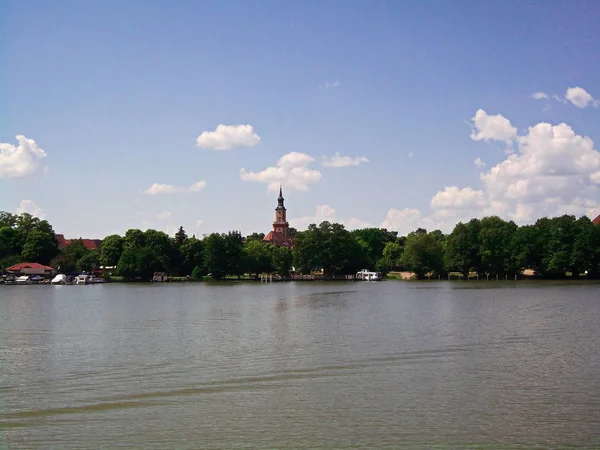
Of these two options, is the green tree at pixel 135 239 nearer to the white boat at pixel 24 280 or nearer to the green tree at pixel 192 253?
the green tree at pixel 192 253

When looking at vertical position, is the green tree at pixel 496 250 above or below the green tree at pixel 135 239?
below

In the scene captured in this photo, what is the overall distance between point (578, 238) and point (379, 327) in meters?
77.9

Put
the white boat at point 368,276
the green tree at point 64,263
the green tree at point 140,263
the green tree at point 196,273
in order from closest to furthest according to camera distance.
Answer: the green tree at point 140,263
the green tree at point 64,263
the green tree at point 196,273
the white boat at point 368,276

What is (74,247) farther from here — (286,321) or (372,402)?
(372,402)

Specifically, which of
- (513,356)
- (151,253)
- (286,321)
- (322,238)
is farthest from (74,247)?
(513,356)

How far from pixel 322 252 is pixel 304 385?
108899 millimetres

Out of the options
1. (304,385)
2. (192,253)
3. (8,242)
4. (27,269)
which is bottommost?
(304,385)

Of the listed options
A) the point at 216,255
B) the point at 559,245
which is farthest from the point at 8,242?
the point at 559,245

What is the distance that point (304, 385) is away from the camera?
1870 centimetres

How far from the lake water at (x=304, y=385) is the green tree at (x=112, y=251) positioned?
97.9m

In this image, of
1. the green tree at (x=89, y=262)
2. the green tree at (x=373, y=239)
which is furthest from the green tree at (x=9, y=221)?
the green tree at (x=373, y=239)

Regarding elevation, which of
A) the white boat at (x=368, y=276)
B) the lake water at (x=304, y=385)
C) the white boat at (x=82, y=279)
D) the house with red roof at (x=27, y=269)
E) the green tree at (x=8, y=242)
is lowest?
the lake water at (x=304, y=385)

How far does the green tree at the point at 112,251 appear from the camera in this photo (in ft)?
428

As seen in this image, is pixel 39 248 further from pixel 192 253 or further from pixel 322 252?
pixel 322 252
